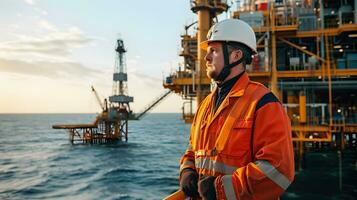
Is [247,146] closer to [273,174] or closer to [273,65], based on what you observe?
[273,174]

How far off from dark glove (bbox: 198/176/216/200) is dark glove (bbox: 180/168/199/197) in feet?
0.94

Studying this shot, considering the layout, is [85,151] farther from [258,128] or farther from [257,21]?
[258,128]

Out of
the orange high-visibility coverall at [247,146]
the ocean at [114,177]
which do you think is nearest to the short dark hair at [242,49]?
the orange high-visibility coverall at [247,146]

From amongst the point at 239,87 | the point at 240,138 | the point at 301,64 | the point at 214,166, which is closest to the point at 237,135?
the point at 240,138

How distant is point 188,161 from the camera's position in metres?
3.12

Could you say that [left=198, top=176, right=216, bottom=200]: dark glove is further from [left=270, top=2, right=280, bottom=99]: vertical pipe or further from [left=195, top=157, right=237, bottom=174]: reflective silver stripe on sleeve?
[left=270, top=2, right=280, bottom=99]: vertical pipe

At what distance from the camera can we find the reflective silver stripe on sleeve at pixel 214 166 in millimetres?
2470

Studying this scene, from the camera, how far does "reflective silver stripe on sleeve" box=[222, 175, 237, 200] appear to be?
2.27 meters

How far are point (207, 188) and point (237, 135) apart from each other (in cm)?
48

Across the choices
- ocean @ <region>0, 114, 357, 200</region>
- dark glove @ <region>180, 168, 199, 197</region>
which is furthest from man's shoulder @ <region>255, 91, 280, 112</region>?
ocean @ <region>0, 114, 357, 200</region>

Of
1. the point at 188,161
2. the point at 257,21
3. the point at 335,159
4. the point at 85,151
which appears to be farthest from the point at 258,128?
the point at 85,151

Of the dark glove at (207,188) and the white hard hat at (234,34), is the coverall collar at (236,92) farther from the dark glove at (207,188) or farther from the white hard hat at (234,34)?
the dark glove at (207,188)

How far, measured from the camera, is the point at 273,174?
7.26 feet

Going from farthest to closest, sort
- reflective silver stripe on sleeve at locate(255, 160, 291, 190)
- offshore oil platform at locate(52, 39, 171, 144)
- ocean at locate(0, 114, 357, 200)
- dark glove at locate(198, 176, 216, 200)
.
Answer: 1. offshore oil platform at locate(52, 39, 171, 144)
2. ocean at locate(0, 114, 357, 200)
3. dark glove at locate(198, 176, 216, 200)
4. reflective silver stripe on sleeve at locate(255, 160, 291, 190)
